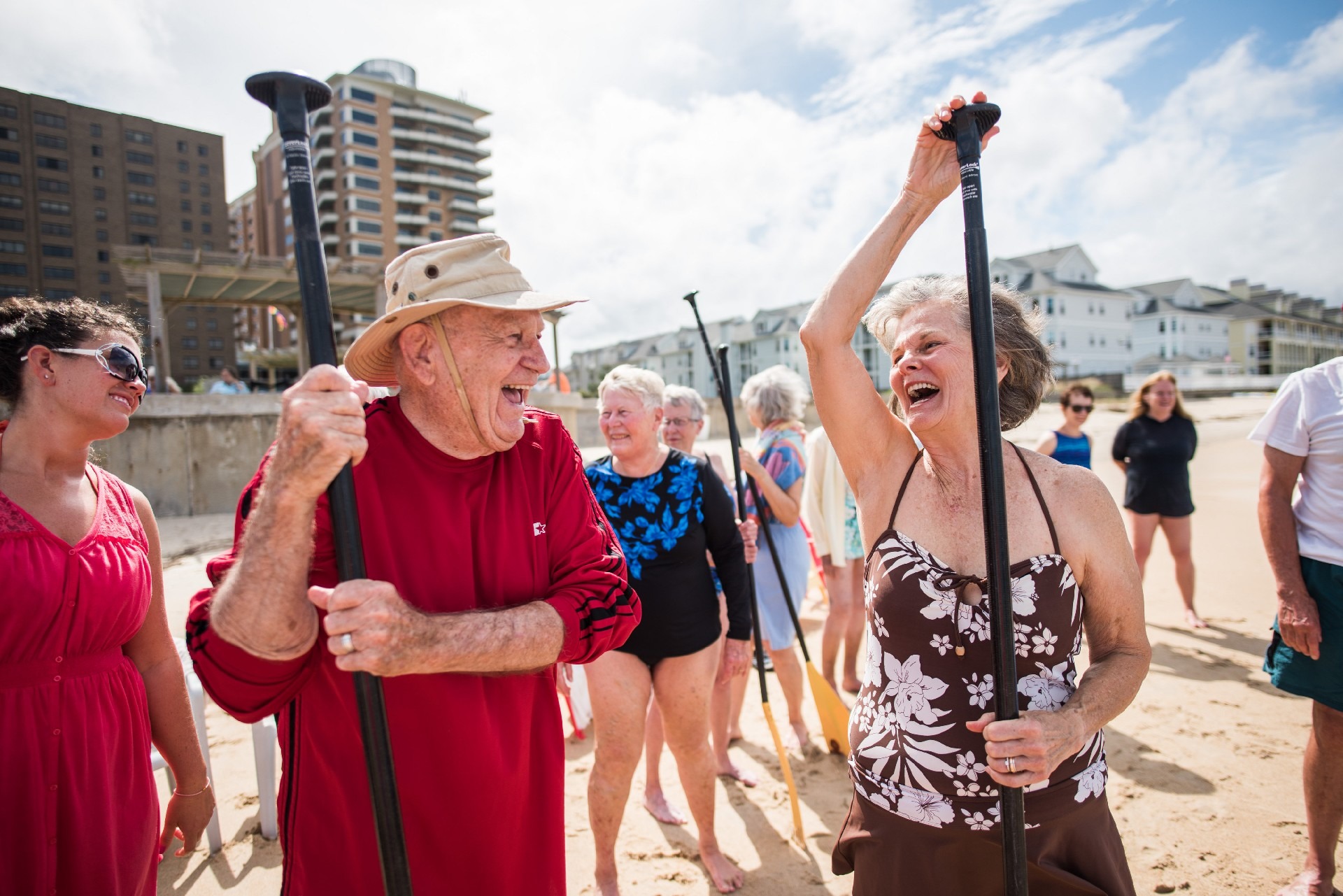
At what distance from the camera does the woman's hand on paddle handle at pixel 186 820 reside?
2.23m

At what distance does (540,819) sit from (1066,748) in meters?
1.31

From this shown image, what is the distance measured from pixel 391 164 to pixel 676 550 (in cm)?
7747

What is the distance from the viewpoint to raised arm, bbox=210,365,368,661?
49.4 inches

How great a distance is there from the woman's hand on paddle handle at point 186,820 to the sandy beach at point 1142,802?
136cm

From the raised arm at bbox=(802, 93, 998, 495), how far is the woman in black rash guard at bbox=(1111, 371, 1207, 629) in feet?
18.8

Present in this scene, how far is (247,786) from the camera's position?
4273 millimetres

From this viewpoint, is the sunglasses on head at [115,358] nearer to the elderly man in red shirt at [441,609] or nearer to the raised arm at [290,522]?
the elderly man in red shirt at [441,609]

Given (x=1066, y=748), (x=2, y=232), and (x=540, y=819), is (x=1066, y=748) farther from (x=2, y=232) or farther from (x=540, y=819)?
(x=2, y=232)

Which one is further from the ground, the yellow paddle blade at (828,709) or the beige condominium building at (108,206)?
the beige condominium building at (108,206)

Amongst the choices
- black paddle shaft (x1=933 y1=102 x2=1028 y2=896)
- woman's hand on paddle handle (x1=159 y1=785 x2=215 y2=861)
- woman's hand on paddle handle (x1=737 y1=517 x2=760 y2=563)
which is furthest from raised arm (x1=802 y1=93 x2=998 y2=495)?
woman's hand on paddle handle (x1=159 y1=785 x2=215 y2=861)

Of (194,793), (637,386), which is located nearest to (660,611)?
(637,386)

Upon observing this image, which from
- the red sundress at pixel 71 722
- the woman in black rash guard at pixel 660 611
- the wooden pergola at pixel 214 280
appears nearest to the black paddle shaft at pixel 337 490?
the red sundress at pixel 71 722

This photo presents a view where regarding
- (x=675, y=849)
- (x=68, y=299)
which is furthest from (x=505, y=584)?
(x=675, y=849)

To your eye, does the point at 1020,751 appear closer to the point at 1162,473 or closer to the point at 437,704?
the point at 437,704
